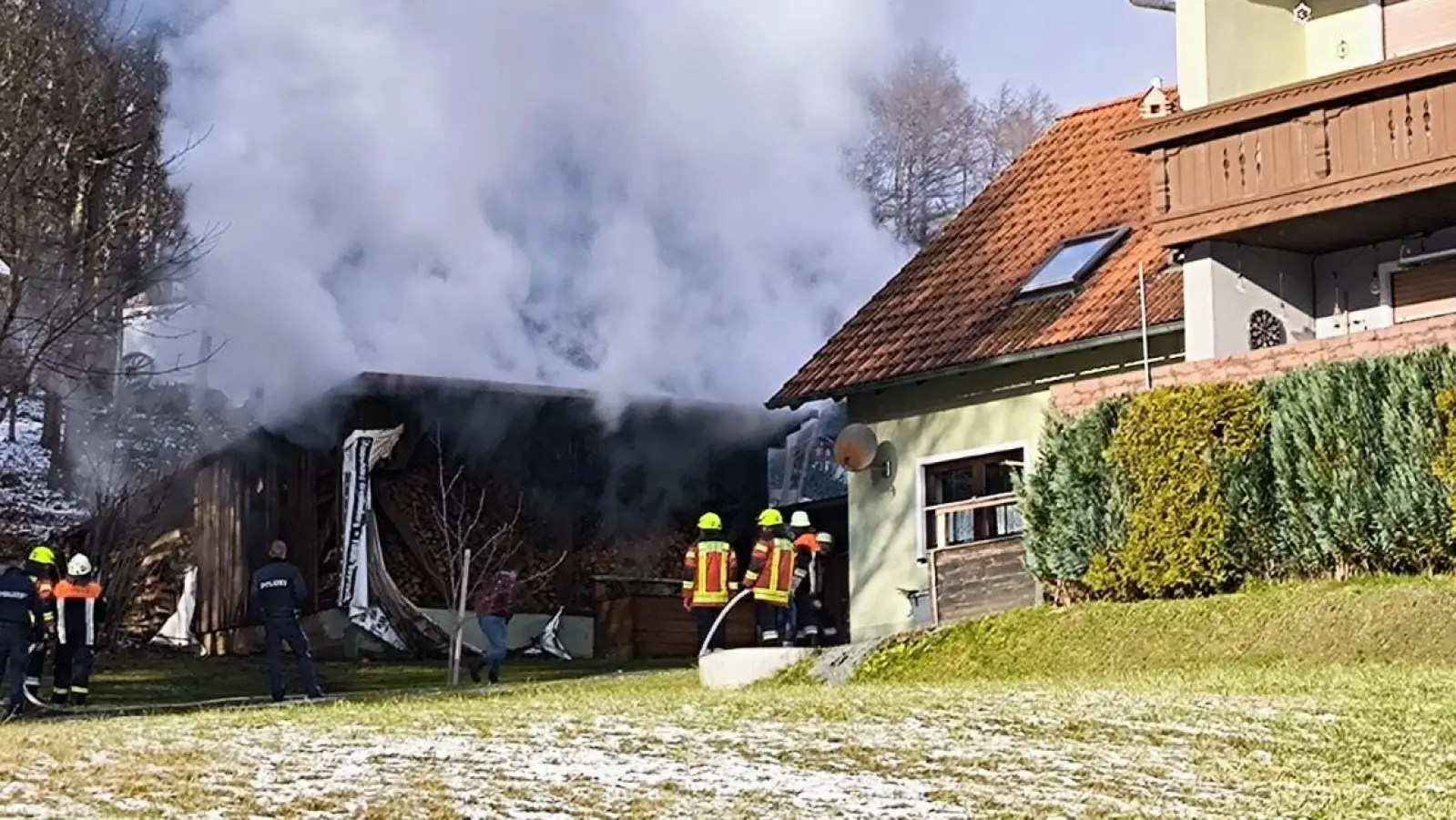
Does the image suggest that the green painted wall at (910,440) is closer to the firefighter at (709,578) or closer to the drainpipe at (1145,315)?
the drainpipe at (1145,315)

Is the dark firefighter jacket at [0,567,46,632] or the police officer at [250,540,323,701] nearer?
the dark firefighter jacket at [0,567,46,632]

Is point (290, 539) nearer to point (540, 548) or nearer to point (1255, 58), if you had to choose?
point (540, 548)

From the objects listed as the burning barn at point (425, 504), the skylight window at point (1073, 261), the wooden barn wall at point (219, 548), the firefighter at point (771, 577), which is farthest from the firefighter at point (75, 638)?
the skylight window at point (1073, 261)

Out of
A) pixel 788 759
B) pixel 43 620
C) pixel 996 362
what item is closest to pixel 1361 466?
pixel 996 362

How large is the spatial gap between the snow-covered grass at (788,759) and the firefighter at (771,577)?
337 inches

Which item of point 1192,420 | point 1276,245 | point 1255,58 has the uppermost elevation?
point 1255,58

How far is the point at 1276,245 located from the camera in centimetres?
2762

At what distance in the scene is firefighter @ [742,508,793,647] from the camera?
25961 mm

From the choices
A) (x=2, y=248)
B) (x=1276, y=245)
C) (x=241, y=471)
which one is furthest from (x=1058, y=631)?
(x=241, y=471)

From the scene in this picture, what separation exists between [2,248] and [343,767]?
57.4 ft

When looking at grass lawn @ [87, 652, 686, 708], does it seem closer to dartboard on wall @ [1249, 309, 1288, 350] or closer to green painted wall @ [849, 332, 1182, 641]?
green painted wall @ [849, 332, 1182, 641]

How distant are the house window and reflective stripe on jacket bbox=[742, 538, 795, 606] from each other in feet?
13.4

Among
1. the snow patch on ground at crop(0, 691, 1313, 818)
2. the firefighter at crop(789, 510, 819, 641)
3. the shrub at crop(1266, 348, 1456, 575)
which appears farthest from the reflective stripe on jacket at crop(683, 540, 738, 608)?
the snow patch on ground at crop(0, 691, 1313, 818)

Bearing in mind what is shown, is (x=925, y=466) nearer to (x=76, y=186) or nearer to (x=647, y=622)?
(x=647, y=622)
